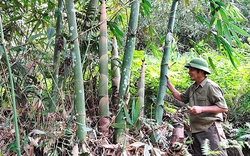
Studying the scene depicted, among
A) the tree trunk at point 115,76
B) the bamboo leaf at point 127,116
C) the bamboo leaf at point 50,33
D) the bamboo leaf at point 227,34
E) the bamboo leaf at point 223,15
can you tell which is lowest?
the bamboo leaf at point 127,116

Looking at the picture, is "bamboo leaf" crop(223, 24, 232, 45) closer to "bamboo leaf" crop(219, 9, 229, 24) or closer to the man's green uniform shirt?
"bamboo leaf" crop(219, 9, 229, 24)

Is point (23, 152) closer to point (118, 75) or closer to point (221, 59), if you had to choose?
point (118, 75)

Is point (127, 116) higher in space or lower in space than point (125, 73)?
lower

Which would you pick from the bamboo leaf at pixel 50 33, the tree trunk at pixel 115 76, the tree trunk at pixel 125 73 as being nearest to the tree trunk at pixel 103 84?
the tree trunk at pixel 125 73

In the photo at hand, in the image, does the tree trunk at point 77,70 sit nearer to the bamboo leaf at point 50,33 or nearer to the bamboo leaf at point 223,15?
the bamboo leaf at point 50,33

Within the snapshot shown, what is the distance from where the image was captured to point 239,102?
3.21m

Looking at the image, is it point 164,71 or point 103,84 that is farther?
point 164,71

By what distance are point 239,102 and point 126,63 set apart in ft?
6.24

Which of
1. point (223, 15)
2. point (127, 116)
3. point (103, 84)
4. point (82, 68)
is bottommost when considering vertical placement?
point (127, 116)

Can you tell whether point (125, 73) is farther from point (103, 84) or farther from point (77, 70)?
point (77, 70)

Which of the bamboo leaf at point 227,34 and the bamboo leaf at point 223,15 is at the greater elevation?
the bamboo leaf at point 223,15

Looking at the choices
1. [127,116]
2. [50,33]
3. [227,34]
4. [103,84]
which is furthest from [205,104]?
[50,33]

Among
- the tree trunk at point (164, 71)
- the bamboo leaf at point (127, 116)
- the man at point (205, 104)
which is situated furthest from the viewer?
the tree trunk at point (164, 71)

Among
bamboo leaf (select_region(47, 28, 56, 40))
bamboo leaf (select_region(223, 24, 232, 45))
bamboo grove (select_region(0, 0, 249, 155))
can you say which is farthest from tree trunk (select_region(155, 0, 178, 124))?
bamboo leaf (select_region(47, 28, 56, 40))
